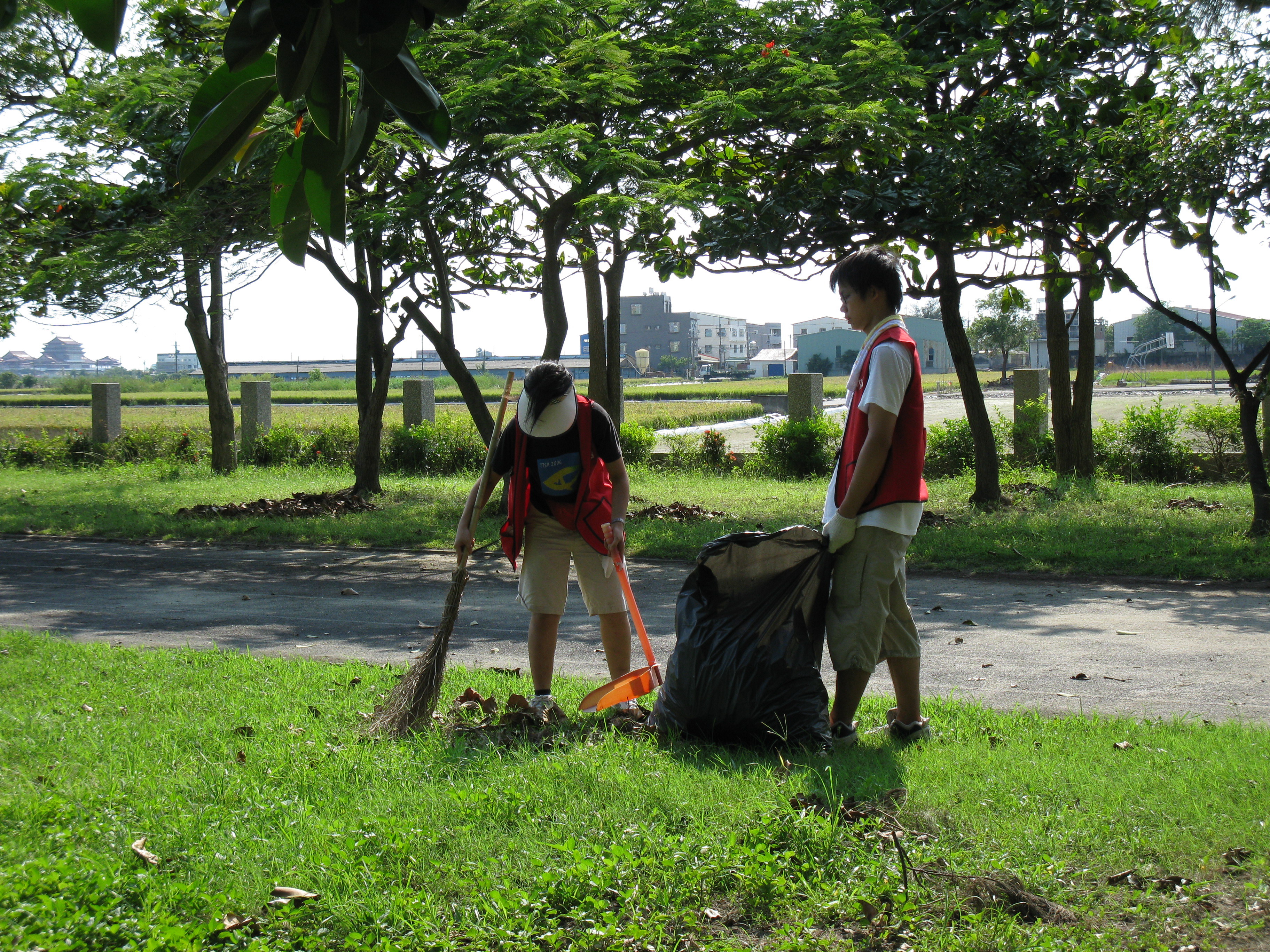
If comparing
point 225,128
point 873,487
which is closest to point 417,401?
point 873,487

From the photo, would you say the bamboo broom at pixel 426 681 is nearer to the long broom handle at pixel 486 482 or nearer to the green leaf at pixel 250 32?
the long broom handle at pixel 486 482

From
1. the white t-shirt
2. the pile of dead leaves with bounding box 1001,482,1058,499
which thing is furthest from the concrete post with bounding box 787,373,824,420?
the white t-shirt

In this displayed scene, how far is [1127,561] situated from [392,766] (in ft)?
22.8

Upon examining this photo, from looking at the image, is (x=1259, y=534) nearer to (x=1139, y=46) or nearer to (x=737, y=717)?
(x=1139, y=46)

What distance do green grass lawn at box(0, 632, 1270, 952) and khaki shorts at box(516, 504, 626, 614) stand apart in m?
0.55

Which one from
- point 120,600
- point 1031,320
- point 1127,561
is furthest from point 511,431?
point 1031,320

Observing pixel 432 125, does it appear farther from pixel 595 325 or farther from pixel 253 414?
pixel 253 414

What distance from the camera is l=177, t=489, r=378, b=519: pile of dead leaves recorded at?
12.8 meters

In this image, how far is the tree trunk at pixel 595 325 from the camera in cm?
1362

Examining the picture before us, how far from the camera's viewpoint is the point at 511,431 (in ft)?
15.4

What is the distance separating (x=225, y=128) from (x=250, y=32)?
0.12 m

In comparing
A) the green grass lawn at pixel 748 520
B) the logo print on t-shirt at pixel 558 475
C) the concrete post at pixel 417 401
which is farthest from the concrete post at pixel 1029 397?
the logo print on t-shirt at pixel 558 475

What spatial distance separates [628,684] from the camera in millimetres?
4445

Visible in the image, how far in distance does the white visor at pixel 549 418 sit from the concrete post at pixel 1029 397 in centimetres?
1291
